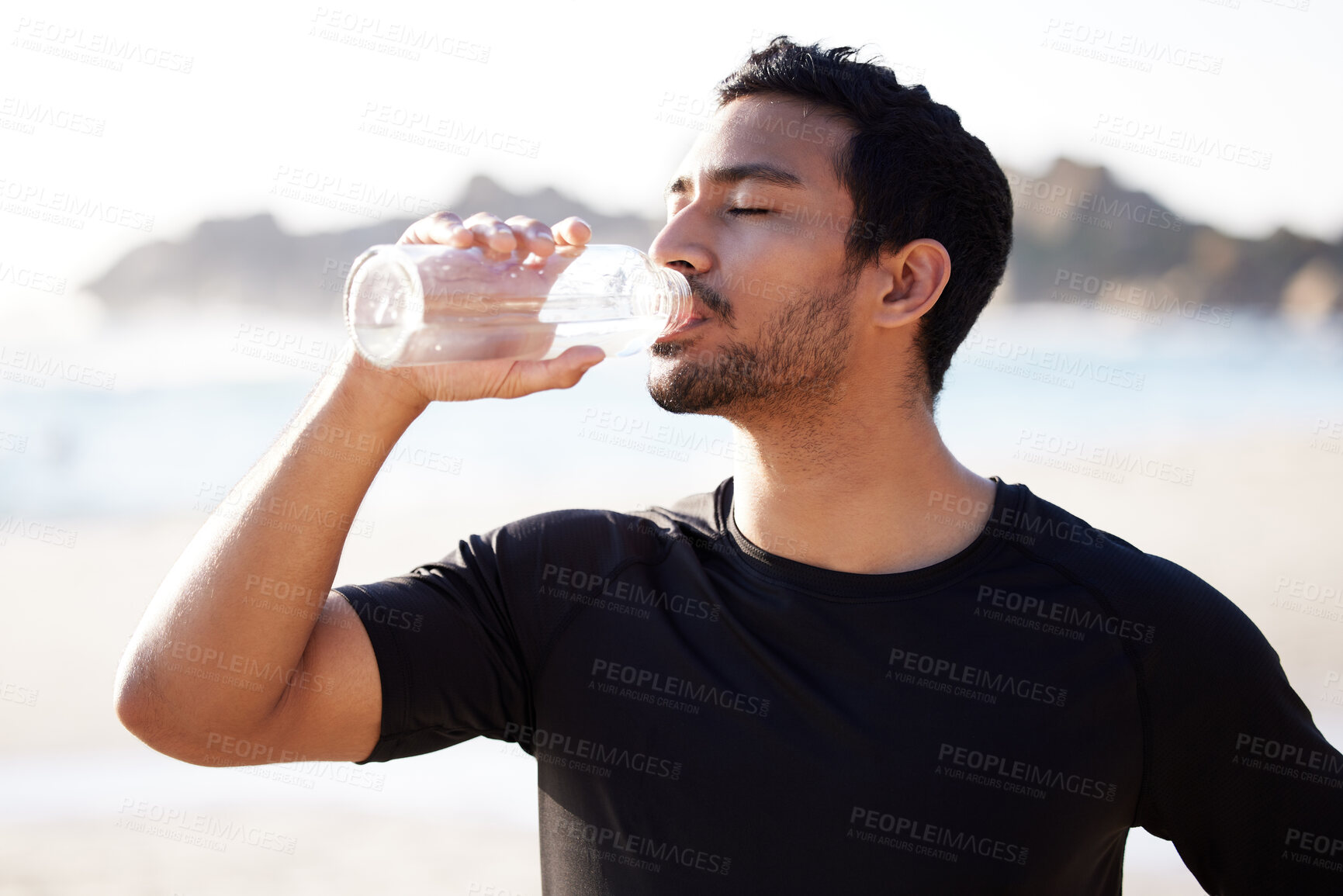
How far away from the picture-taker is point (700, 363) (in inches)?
82.0

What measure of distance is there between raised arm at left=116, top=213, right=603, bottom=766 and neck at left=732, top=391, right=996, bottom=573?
19.9 inches

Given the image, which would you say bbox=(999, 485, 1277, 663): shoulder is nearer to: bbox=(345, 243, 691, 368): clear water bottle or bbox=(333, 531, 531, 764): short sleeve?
bbox=(345, 243, 691, 368): clear water bottle

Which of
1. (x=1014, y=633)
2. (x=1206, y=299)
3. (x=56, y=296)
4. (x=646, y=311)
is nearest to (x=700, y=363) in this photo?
(x=646, y=311)

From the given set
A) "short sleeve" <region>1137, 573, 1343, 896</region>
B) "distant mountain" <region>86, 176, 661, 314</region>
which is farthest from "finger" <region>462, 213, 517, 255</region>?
"distant mountain" <region>86, 176, 661, 314</region>

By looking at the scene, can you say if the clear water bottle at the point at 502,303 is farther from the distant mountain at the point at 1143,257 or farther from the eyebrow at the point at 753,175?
the distant mountain at the point at 1143,257

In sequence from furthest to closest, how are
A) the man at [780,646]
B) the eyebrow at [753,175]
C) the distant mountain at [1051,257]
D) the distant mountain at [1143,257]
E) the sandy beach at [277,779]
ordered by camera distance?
the distant mountain at [1143,257], the distant mountain at [1051,257], the sandy beach at [277,779], the eyebrow at [753,175], the man at [780,646]

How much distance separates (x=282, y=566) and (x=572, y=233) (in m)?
0.72

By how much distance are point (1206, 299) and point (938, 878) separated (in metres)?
19.4

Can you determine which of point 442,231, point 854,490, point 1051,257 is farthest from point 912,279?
point 1051,257

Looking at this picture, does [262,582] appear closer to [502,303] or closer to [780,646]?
[502,303]

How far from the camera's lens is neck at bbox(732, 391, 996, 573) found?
6.67 ft

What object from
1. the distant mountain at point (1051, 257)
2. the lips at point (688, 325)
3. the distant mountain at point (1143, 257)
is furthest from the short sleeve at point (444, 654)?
the distant mountain at point (1143, 257)

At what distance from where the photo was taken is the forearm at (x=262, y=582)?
1730 millimetres

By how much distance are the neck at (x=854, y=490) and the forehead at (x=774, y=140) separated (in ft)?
1.62
